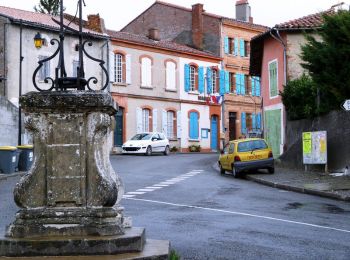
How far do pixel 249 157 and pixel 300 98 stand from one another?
442 cm

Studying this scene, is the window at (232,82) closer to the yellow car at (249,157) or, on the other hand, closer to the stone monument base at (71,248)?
the yellow car at (249,157)

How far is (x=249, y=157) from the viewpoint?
24.1 metres

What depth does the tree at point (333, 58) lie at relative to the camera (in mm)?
21234

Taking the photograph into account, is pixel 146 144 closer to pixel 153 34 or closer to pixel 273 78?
pixel 273 78

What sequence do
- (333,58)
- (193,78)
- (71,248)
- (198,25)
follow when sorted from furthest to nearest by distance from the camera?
(198,25) < (193,78) < (333,58) < (71,248)

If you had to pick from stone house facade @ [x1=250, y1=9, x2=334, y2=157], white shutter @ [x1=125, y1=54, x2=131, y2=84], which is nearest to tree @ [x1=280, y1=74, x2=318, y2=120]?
stone house facade @ [x1=250, y1=9, x2=334, y2=157]

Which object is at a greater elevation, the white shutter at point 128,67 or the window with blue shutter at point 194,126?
the white shutter at point 128,67

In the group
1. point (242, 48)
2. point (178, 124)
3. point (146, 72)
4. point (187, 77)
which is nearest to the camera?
point (146, 72)

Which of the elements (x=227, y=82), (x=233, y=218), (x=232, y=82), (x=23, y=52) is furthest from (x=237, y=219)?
(x=232, y=82)

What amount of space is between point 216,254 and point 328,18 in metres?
16.2

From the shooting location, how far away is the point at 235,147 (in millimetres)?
24531

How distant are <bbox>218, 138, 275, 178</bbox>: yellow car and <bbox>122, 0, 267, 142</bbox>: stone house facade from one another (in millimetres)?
24707

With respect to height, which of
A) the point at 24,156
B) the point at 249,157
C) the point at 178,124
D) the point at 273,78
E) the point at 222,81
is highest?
the point at 222,81

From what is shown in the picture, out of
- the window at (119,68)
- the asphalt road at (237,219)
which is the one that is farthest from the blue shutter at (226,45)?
the asphalt road at (237,219)
